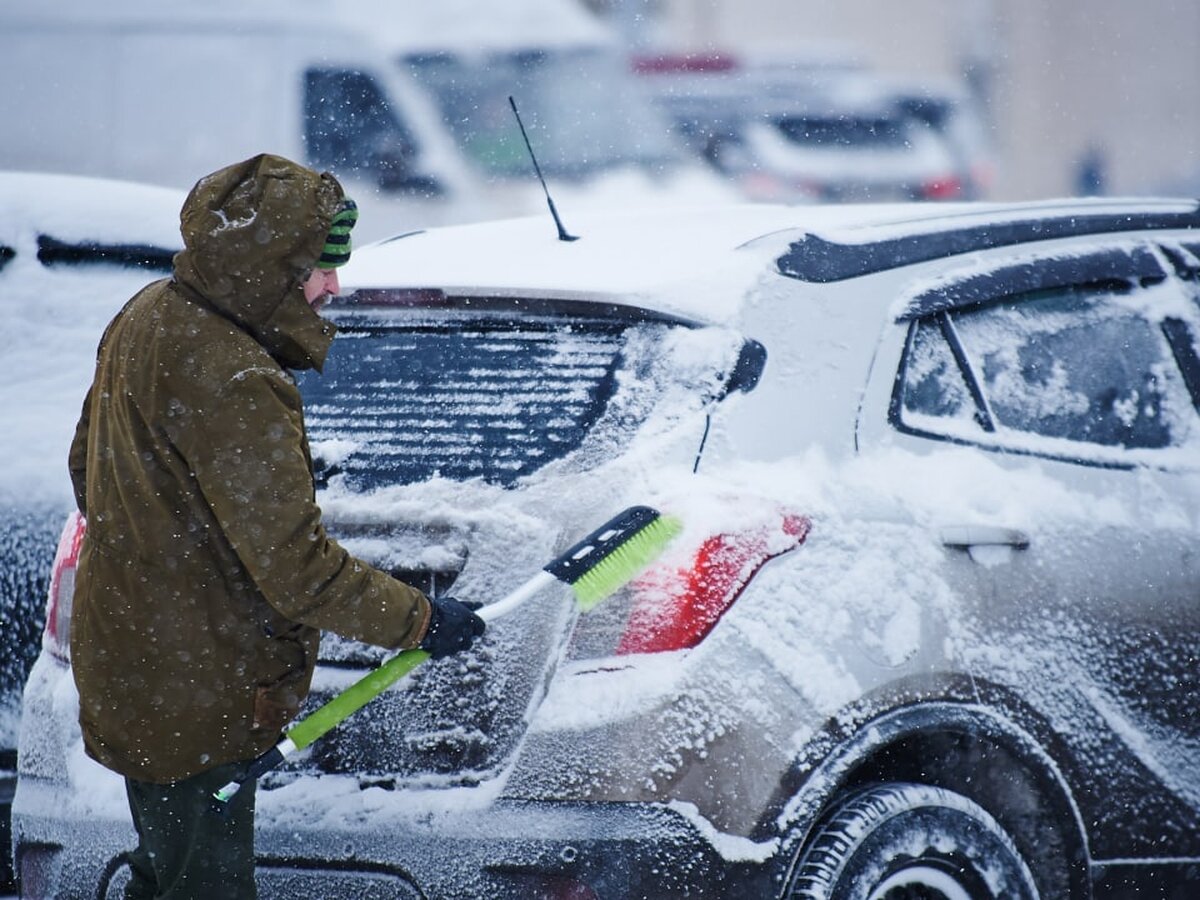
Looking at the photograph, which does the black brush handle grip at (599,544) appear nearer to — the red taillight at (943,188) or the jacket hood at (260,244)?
the jacket hood at (260,244)

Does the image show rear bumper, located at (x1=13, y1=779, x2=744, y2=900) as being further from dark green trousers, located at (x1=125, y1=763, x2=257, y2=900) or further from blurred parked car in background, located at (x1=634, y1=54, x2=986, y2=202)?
blurred parked car in background, located at (x1=634, y1=54, x2=986, y2=202)

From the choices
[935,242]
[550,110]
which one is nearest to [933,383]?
[935,242]

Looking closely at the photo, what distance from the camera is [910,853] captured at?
307 cm

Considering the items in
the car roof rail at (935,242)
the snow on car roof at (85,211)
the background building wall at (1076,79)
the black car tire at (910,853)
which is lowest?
the black car tire at (910,853)

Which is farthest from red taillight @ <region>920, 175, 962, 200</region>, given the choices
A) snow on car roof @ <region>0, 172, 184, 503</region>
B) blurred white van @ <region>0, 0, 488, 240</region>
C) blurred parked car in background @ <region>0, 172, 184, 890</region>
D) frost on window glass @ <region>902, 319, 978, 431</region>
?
frost on window glass @ <region>902, 319, 978, 431</region>

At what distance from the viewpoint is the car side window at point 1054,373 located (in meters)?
3.38

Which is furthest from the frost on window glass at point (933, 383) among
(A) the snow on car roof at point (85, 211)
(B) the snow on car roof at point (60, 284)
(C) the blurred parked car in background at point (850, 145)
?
(C) the blurred parked car in background at point (850, 145)

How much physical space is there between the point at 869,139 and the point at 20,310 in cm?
1553

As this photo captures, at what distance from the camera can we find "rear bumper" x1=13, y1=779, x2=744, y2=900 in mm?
2857

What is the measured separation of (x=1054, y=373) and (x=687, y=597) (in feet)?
3.67

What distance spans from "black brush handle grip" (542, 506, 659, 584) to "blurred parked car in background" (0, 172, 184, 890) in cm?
161

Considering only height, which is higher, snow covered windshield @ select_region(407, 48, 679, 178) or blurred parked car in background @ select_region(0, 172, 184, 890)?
snow covered windshield @ select_region(407, 48, 679, 178)

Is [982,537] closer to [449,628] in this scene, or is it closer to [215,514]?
[449,628]

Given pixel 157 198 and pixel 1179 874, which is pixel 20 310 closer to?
pixel 157 198
